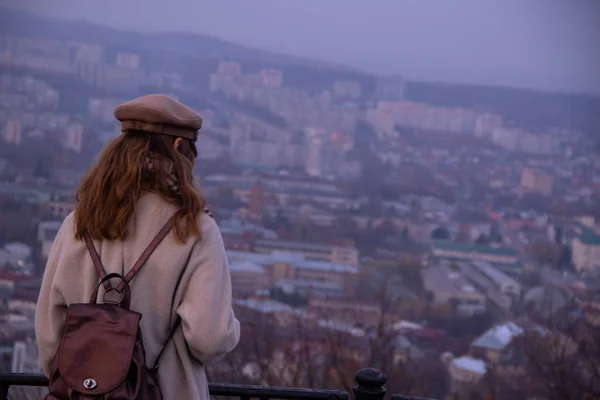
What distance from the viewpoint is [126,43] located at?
1633 inches

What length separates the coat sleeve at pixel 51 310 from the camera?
1.73m

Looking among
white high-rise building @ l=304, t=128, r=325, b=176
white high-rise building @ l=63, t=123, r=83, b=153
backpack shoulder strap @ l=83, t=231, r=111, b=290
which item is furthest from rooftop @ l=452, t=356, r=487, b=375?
white high-rise building @ l=304, t=128, r=325, b=176

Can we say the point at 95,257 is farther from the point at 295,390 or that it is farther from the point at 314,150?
the point at 314,150

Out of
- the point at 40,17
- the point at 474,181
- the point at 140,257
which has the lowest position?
the point at 474,181

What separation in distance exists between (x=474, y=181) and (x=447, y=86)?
997cm

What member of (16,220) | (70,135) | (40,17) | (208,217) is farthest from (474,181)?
(208,217)

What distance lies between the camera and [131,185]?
5.42 feet

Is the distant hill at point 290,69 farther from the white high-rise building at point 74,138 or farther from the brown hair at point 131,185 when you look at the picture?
the brown hair at point 131,185

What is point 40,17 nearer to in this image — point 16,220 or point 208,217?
point 16,220

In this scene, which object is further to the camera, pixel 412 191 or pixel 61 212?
pixel 412 191

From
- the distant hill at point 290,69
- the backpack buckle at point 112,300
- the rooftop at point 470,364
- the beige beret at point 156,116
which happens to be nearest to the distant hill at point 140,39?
the distant hill at point 290,69

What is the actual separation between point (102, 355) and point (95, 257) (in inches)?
8.3

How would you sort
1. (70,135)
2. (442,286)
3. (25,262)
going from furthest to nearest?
1. (70,135)
2. (442,286)
3. (25,262)

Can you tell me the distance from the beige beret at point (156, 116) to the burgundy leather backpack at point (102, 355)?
12.6 inches
